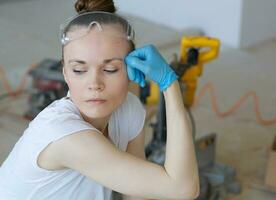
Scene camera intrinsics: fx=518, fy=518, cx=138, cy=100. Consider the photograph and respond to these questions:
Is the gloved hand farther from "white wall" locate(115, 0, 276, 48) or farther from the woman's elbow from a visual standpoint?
"white wall" locate(115, 0, 276, 48)

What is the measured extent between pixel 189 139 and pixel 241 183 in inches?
48.5

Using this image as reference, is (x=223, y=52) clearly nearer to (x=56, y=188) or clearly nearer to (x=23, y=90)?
(x=23, y=90)

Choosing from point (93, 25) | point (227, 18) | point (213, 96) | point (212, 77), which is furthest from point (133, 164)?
point (227, 18)

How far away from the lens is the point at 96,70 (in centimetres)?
120

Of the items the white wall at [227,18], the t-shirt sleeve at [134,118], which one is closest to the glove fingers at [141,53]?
the t-shirt sleeve at [134,118]

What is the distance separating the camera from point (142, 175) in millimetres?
1160

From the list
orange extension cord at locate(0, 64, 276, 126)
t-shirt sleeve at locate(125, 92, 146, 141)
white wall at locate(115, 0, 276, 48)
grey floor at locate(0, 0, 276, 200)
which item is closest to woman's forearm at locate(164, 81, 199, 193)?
t-shirt sleeve at locate(125, 92, 146, 141)

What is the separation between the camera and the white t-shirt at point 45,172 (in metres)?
1.19

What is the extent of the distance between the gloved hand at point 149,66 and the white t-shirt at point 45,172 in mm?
170

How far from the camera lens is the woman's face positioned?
47.1 inches

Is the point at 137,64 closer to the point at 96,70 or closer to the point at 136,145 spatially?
the point at 96,70

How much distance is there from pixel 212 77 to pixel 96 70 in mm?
2348

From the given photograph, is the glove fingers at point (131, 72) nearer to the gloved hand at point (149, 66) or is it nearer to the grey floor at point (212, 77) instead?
the gloved hand at point (149, 66)

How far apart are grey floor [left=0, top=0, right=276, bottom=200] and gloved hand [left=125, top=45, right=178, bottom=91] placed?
3.92ft
